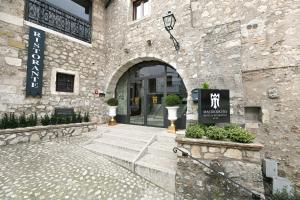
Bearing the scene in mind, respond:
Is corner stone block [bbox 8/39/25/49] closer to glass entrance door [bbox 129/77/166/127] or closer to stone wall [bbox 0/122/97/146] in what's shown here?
stone wall [bbox 0/122/97/146]

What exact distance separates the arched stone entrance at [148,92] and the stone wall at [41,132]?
189cm

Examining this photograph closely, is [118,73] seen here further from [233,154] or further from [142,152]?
[233,154]

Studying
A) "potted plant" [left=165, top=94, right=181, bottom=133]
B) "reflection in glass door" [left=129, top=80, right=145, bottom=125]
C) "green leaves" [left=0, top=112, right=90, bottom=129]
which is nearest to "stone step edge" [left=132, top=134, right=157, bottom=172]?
"potted plant" [left=165, top=94, right=181, bottom=133]

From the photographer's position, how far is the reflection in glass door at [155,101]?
6520 mm

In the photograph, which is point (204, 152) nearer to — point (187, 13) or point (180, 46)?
point (180, 46)

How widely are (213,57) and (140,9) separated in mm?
4197

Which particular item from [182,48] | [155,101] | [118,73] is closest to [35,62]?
[118,73]

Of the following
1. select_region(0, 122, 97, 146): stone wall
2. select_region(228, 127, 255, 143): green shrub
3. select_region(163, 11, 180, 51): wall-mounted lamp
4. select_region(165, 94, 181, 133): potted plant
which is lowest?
select_region(0, 122, 97, 146): stone wall

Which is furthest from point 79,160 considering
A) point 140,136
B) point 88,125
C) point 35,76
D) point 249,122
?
point 249,122

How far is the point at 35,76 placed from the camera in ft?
17.6

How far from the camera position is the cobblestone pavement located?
2.46 m

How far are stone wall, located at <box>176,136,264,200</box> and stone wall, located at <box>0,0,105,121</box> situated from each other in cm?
512

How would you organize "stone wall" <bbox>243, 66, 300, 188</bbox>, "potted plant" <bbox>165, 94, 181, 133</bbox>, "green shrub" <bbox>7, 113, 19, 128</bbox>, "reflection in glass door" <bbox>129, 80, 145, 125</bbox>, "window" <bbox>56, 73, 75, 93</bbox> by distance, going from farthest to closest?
"reflection in glass door" <bbox>129, 80, 145, 125</bbox>
"window" <bbox>56, 73, 75, 93</bbox>
"potted plant" <bbox>165, 94, 181, 133</bbox>
"green shrub" <bbox>7, 113, 19, 128</bbox>
"stone wall" <bbox>243, 66, 300, 188</bbox>

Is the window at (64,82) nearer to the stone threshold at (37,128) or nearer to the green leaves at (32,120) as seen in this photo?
the green leaves at (32,120)
